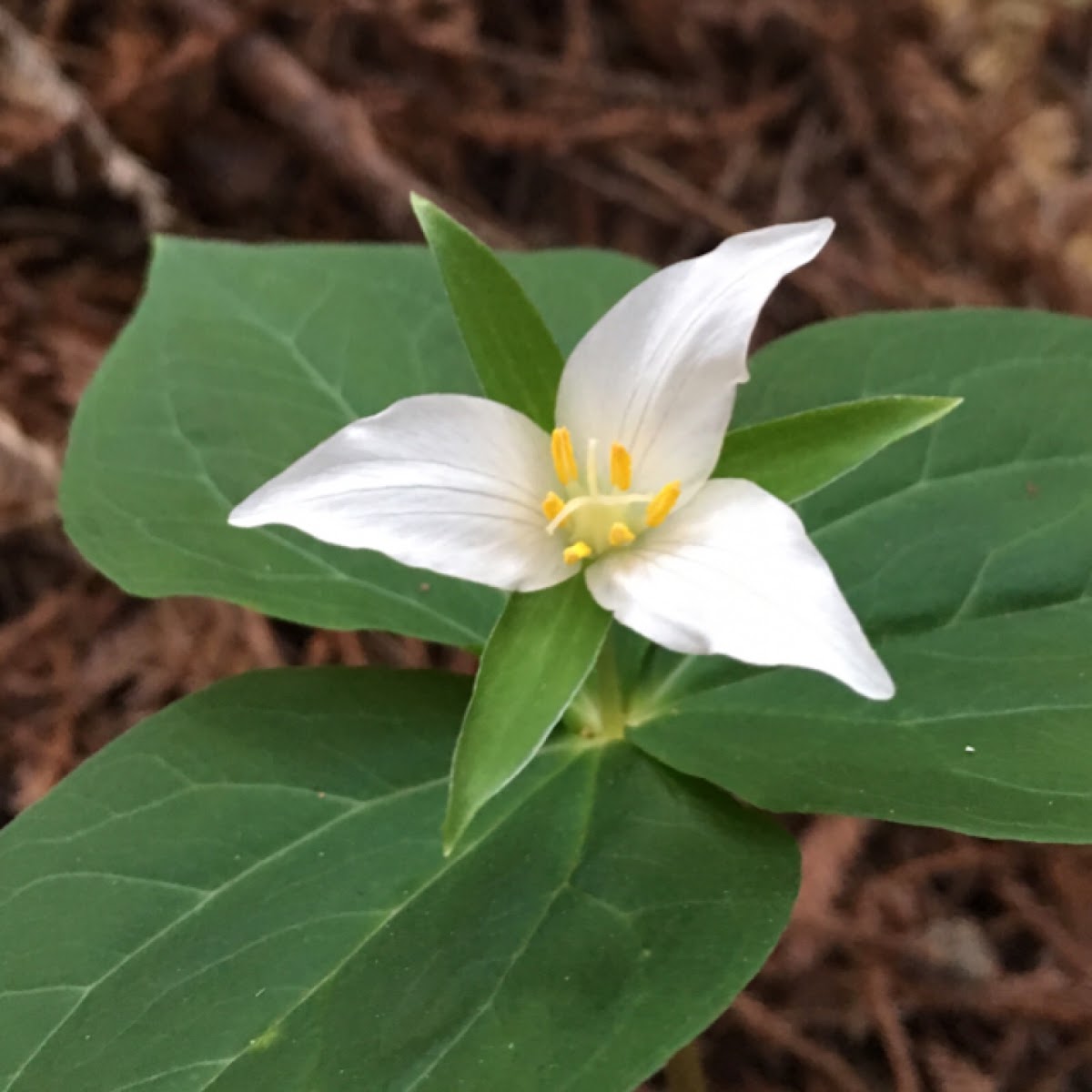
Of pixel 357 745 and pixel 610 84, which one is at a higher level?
pixel 610 84

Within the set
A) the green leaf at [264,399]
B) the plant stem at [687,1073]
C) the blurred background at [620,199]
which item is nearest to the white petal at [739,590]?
the green leaf at [264,399]

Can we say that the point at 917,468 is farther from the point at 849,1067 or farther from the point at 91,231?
the point at 91,231

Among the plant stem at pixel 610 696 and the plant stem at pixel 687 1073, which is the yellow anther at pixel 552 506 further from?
the plant stem at pixel 687 1073

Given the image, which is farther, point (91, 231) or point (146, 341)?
point (91, 231)

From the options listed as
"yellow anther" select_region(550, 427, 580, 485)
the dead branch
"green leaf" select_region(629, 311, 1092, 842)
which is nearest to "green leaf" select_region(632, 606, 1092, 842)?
"green leaf" select_region(629, 311, 1092, 842)

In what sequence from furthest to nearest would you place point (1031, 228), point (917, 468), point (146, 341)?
point (1031, 228), point (146, 341), point (917, 468)

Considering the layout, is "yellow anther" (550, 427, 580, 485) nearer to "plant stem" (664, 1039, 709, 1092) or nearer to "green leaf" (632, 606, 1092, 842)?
"green leaf" (632, 606, 1092, 842)

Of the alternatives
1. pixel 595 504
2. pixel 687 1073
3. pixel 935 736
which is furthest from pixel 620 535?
pixel 687 1073

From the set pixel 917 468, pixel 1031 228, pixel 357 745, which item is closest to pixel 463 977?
pixel 357 745
